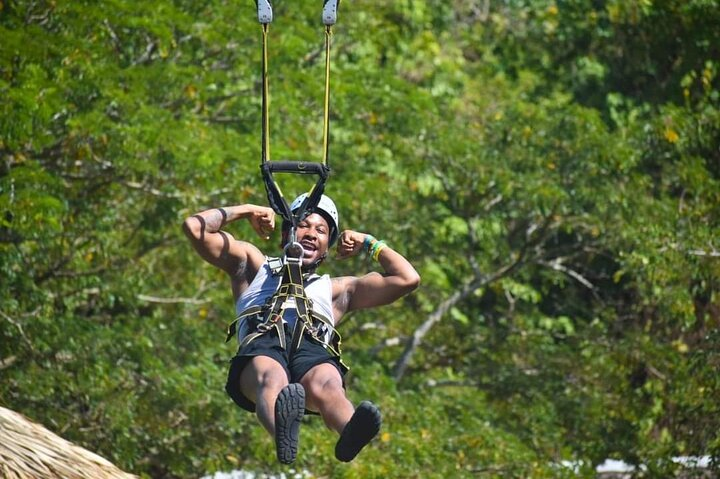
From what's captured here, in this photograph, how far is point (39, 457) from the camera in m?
7.14

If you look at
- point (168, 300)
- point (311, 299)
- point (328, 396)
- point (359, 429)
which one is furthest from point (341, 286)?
point (168, 300)

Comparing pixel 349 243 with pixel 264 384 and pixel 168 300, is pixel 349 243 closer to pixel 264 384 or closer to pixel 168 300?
pixel 264 384

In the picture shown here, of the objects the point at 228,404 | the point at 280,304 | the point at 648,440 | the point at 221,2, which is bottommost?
the point at 648,440

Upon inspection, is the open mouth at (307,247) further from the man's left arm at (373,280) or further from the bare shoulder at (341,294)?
the bare shoulder at (341,294)

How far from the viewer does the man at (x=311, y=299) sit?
5.71 metres

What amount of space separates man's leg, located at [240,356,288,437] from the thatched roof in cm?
151

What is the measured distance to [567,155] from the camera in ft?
40.0

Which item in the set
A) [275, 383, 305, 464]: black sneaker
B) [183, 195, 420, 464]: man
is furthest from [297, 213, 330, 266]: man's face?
[275, 383, 305, 464]: black sneaker

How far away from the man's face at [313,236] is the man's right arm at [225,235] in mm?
126

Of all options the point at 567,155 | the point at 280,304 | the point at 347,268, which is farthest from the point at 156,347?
the point at 280,304

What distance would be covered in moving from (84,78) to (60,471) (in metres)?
3.97

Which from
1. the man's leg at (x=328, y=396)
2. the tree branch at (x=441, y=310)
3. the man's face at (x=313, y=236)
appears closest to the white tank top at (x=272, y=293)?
the man's face at (x=313, y=236)

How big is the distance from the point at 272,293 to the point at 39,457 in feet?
5.72

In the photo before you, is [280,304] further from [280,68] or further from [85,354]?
[280,68]
